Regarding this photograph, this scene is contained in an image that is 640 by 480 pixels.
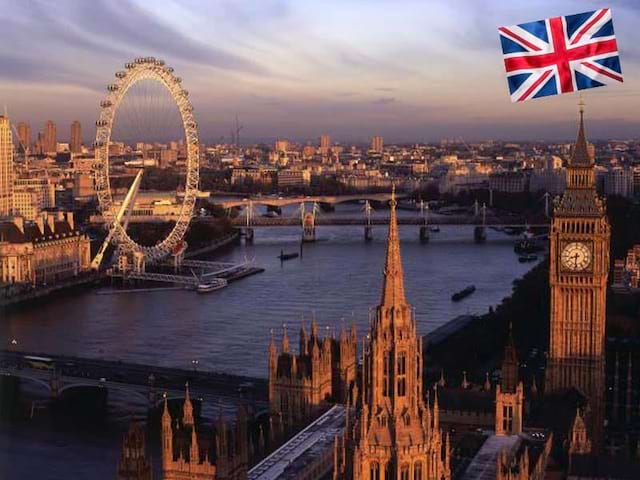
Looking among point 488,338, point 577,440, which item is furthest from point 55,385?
point 577,440

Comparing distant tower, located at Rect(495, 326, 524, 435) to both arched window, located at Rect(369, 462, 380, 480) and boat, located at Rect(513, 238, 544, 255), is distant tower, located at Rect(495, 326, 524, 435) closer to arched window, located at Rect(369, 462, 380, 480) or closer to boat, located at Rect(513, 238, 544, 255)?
arched window, located at Rect(369, 462, 380, 480)

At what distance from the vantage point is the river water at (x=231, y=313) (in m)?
12.9

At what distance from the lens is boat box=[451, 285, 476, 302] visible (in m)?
22.3

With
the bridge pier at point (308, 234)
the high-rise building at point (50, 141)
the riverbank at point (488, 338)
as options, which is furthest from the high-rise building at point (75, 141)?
the riverbank at point (488, 338)

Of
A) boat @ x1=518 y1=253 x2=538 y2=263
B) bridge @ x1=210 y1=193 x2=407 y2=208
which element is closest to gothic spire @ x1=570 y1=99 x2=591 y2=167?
boat @ x1=518 y1=253 x2=538 y2=263

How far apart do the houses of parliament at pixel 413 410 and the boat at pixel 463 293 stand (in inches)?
357

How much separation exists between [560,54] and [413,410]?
2409 millimetres

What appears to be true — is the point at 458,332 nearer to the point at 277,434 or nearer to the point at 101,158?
the point at 277,434

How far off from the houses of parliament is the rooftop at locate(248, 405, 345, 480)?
16mm

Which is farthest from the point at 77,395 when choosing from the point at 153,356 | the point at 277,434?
the point at 277,434

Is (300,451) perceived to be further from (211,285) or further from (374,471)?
(211,285)

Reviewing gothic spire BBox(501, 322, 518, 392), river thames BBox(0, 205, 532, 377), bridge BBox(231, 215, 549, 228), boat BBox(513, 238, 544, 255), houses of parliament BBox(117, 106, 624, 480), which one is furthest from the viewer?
bridge BBox(231, 215, 549, 228)

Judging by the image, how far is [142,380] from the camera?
14.3m

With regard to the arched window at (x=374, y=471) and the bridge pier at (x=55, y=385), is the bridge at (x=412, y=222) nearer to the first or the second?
the bridge pier at (x=55, y=385)
